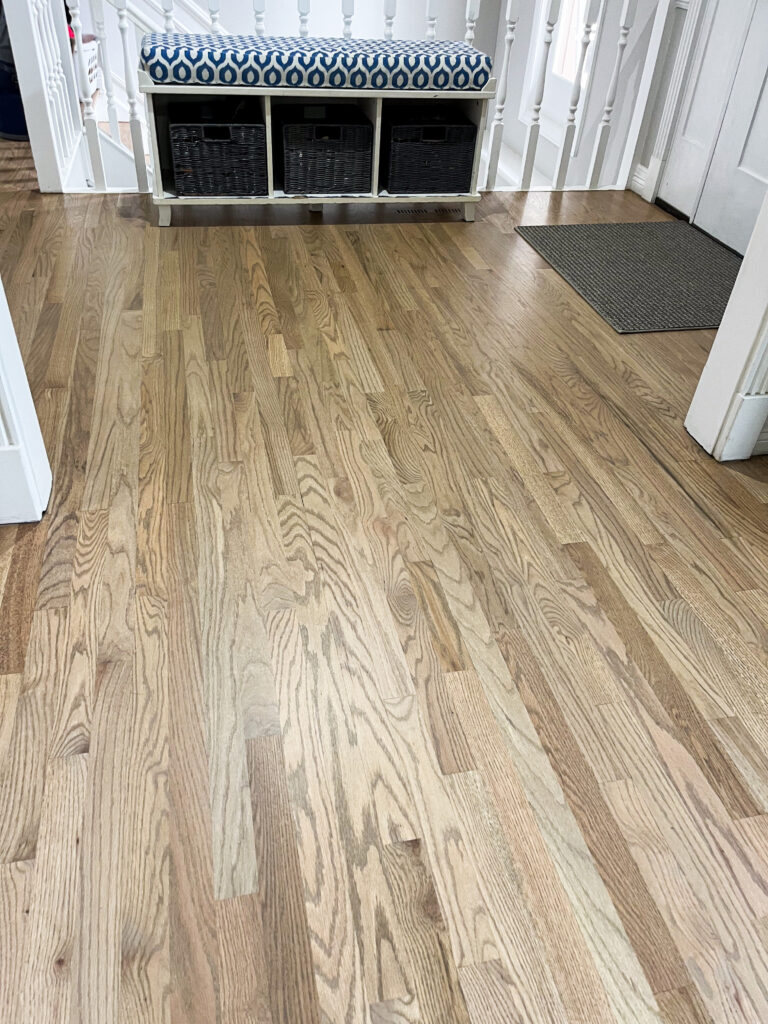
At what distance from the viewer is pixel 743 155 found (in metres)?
2.76

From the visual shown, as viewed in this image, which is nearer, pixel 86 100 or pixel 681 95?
pixel 86 100

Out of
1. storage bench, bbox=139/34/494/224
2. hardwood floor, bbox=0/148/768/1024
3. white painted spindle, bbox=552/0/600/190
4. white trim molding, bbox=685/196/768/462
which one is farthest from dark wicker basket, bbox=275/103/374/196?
white trim molding, bbox=685/196/768/462

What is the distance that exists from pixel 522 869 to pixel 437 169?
7.97ft

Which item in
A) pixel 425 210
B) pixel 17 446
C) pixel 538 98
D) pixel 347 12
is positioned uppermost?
pixel 347 12

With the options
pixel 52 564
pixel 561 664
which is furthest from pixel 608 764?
pixel 52 564

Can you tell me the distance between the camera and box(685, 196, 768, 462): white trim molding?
1622 mm

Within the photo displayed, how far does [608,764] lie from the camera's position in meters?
1.18

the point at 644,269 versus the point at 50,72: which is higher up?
the point at 50,72

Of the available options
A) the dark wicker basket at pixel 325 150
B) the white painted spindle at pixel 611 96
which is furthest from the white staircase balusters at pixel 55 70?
the white painted spindle at pixel 611 96

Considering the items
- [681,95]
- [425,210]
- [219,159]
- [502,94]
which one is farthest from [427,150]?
[681,95]

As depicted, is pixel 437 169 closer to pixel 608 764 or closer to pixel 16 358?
pixel 16 358

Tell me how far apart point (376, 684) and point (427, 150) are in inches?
83.9

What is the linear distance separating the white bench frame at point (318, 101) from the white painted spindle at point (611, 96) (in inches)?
27.5

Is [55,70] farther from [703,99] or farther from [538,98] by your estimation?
[703,99]
